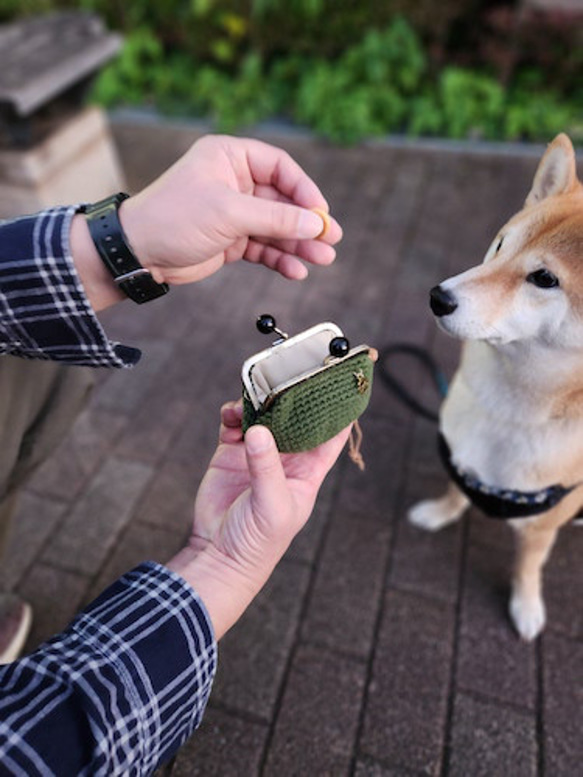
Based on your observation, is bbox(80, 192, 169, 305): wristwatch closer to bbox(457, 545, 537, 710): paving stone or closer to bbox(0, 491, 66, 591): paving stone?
bbox(0, 491, 66, 591): paving stone

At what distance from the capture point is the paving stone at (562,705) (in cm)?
171

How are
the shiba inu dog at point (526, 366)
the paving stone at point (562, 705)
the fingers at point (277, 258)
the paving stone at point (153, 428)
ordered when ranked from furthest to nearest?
the paving stone at point (153, 428) → the paving stone at point (562, 705) → the fingers at point (277, 258) → the shiba inu dog at point (526, 366)

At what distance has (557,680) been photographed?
1862 mm

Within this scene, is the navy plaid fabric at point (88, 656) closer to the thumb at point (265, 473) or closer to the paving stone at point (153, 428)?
the thumb at point (265, 473)

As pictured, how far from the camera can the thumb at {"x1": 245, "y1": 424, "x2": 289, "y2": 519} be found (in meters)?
1.08

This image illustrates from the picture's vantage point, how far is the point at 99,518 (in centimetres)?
233

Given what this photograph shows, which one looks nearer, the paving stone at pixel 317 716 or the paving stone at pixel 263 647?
the paving stone at pixel 317 716

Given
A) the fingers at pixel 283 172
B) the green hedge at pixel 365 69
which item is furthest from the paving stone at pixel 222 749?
the green hedge at pixel 365 69

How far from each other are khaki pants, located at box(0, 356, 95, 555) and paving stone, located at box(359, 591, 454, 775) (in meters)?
1.26

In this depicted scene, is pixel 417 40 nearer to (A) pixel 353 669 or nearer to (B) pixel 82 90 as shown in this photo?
(B) pixel 82 90

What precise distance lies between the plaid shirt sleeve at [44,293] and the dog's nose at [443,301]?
74cm

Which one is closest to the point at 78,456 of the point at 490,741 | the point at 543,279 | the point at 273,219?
the point at 273,219

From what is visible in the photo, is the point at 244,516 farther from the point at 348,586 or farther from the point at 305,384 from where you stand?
the point at 348,586

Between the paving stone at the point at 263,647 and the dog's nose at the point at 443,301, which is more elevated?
the dog's nose at the point at 443,301
